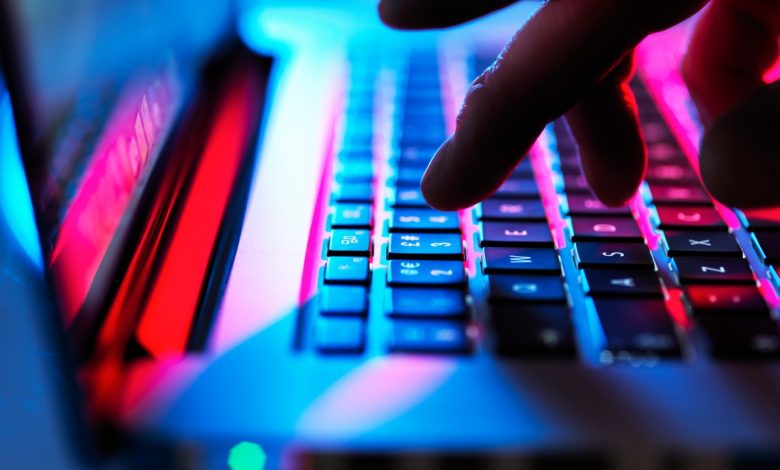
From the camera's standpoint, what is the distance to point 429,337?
32 cm

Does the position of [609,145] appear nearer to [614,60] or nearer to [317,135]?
[614,60]

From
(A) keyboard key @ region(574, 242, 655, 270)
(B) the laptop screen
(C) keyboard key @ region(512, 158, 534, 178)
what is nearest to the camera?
(B) the laptop screen

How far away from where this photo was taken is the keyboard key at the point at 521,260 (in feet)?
1.22

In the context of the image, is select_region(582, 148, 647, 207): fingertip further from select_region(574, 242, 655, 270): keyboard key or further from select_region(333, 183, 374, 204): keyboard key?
select_region(333, 183, 374, 204): keyboard key

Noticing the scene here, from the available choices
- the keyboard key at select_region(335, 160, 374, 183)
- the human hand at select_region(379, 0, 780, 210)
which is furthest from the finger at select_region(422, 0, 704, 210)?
the keyboard key at select_region(335, 160, 374, 183)

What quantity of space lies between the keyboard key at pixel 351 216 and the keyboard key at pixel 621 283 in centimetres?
13

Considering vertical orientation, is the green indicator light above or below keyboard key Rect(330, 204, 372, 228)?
below

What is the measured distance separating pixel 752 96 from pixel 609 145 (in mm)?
87

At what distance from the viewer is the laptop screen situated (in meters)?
0.28

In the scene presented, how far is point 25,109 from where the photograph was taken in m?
0.27

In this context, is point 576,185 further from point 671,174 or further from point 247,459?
point 247,459

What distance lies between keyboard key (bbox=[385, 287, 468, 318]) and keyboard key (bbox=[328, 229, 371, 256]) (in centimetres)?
4

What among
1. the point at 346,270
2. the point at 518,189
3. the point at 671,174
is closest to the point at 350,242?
the point at 346,270

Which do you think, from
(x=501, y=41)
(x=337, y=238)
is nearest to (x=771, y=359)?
(x=337, y=238)
